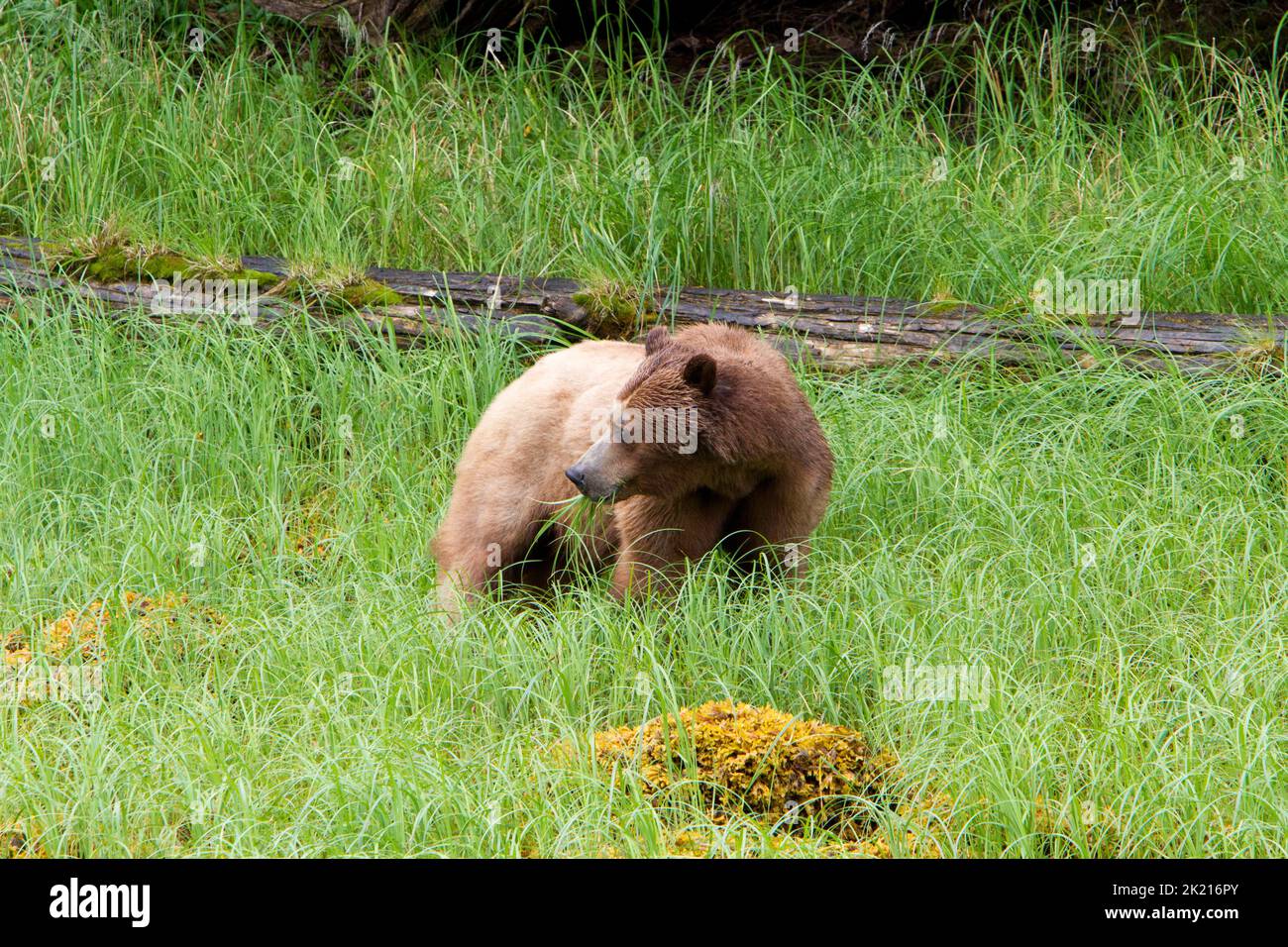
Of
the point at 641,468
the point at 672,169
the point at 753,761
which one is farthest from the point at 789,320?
the point at 753,761

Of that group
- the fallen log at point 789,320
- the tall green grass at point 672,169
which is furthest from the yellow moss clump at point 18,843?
the tall green grass at point 672,169

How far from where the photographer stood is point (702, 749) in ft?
11.5

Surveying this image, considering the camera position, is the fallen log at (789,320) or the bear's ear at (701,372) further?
the fallen log at (789,320)

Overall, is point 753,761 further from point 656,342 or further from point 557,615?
point 656,342

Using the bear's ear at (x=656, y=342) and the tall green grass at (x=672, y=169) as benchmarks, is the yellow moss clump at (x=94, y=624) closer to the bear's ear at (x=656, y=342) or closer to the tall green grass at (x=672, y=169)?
the bear's ear at (x=656, y=342)

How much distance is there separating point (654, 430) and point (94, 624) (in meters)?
1.97

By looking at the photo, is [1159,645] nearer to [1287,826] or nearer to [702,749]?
[1287,826]

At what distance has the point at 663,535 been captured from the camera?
13.4 feet


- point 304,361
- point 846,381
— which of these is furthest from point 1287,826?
point 304,361

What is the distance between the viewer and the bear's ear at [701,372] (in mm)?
3805

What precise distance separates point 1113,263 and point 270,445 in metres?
3.91

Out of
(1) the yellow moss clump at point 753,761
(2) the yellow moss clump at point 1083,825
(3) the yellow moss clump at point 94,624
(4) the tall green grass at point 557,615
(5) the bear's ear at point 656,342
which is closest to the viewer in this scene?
(2) the yellow moss clump at point 1083,825

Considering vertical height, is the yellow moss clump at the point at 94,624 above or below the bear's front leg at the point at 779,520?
below

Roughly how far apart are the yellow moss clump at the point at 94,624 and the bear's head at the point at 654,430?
148 cm
